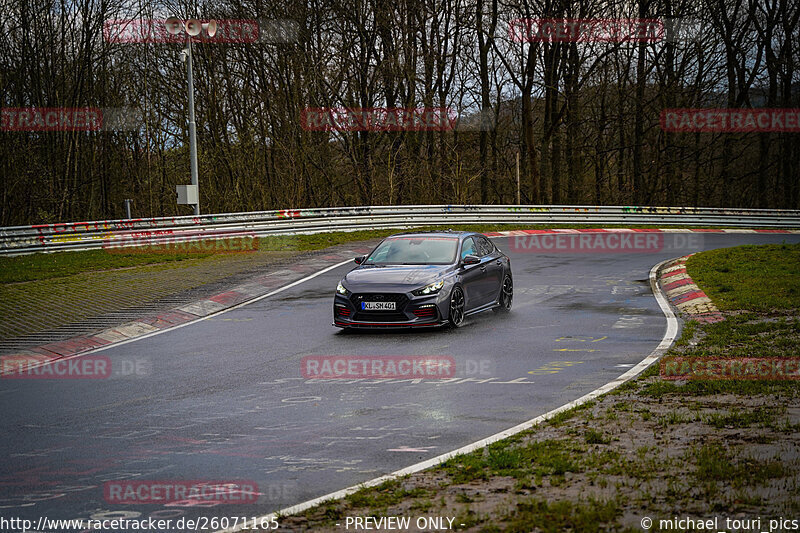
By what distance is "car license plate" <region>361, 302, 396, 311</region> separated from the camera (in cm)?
→ 1344

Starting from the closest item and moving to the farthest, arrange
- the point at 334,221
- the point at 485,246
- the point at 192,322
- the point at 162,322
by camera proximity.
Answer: the point at 162,322, the point at 192,322, the point at 485,246, the point at 334,221

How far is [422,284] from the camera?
13508 millimetres

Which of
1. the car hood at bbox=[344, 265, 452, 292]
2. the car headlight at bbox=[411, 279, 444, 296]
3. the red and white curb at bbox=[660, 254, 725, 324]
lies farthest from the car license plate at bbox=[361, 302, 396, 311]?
the red and white curb at bbox=[660, 254, 725, 324]

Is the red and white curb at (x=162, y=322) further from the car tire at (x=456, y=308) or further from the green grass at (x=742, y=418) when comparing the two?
the green grass at (x=742, y=418)

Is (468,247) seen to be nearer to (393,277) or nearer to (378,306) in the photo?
(393,277)

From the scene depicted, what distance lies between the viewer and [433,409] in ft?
28.3

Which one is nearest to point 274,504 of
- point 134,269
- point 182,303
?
point 182,303

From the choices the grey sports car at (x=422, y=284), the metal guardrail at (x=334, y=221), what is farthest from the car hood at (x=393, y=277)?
the metal guardrail at (x=334, y=221)

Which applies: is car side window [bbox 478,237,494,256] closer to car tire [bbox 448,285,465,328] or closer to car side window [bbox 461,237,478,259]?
car side window [bbox 461,237,478,259]

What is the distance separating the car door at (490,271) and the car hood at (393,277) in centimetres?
112

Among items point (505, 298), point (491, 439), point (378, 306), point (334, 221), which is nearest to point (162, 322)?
point (378, 306)

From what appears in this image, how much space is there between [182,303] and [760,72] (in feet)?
145

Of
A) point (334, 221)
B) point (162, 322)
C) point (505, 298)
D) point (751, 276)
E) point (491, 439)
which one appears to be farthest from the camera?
point (334, 221)

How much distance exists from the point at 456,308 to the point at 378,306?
1311 millimetres
